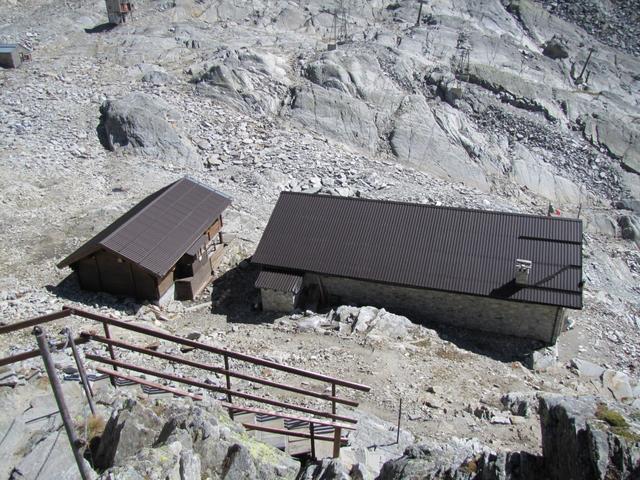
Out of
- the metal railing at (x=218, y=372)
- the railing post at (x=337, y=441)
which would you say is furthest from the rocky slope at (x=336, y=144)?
the railing post at (x=337, y=441)

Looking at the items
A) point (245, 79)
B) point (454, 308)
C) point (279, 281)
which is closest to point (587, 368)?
point (454, 308)

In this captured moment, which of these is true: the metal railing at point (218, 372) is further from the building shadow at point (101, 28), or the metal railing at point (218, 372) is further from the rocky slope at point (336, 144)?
the building shadow at point (101, 28)

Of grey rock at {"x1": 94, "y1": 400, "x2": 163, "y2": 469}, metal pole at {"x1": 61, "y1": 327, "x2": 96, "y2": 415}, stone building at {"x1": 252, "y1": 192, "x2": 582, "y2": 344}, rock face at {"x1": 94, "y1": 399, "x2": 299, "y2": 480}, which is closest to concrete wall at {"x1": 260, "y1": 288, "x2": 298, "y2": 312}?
stone building at {"x1": 252, "y1": 192, "x2": 582, "y2": 344}

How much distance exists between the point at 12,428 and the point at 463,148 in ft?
121

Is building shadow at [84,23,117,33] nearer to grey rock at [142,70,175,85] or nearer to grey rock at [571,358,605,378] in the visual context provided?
grey rock at [142,70,175,85]

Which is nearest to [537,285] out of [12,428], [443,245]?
[443,245]

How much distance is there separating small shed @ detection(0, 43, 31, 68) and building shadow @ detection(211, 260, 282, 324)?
26.6m

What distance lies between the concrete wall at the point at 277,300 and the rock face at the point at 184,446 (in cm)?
1250

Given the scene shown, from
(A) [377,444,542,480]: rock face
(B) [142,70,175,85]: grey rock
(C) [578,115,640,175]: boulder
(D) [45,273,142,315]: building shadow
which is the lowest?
(C) [578,115,640,175]: boulder

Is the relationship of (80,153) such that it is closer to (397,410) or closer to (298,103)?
(298,103)

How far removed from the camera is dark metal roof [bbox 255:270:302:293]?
21217 mm

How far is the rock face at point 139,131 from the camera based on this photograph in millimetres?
32469

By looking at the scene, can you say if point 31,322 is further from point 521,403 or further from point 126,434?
point 521,403

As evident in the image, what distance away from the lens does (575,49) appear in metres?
58.2
